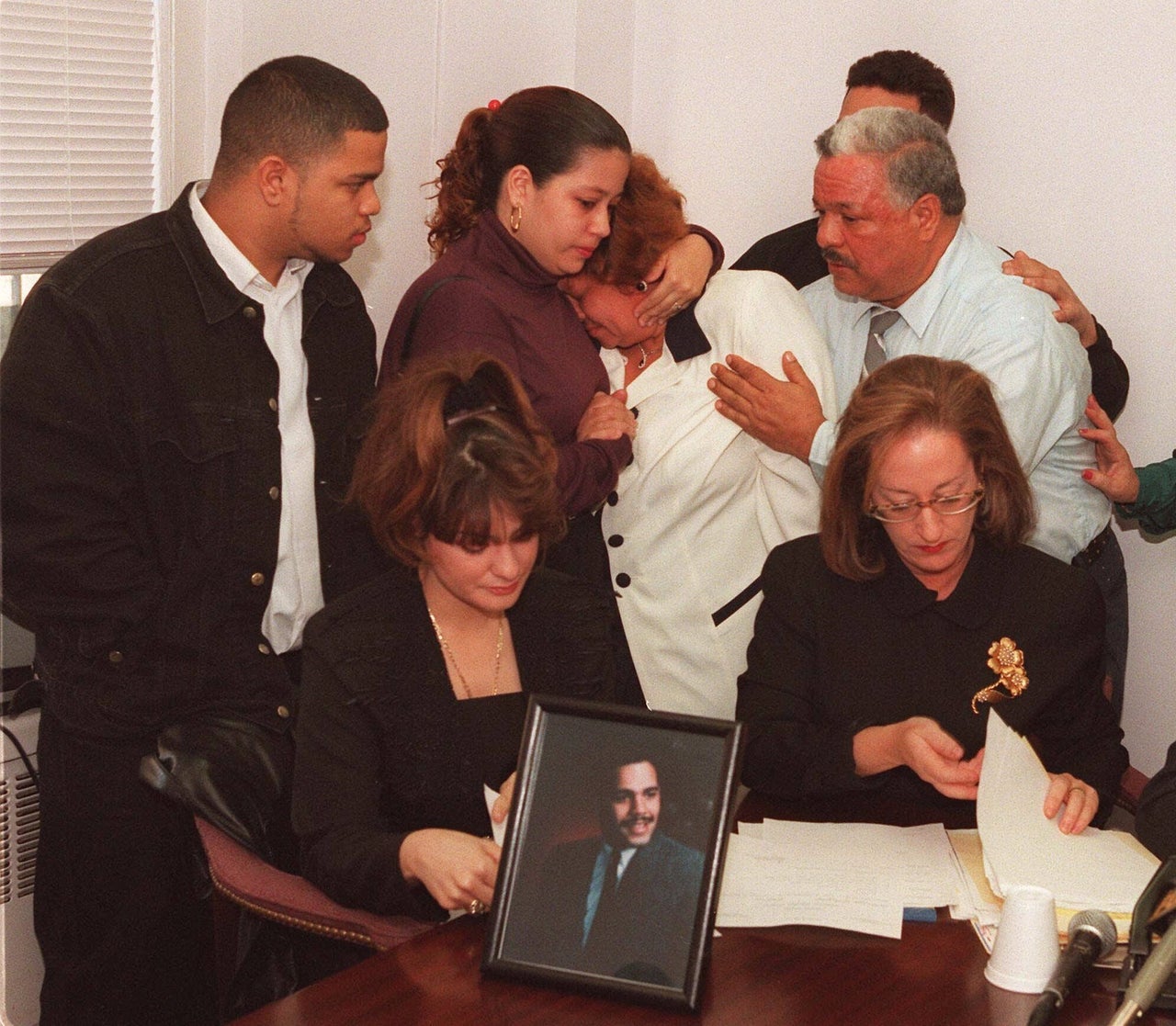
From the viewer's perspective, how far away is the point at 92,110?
2.91 m

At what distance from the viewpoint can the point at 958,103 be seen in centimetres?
365

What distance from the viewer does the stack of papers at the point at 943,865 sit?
176 centimetres

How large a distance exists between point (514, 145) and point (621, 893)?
1510 millimetres

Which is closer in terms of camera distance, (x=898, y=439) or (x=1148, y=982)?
(x=1148, y=982)

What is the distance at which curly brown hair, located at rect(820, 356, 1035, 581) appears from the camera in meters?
2.24

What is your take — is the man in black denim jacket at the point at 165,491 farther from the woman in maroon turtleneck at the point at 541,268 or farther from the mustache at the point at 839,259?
the mustache at the point at 839,259

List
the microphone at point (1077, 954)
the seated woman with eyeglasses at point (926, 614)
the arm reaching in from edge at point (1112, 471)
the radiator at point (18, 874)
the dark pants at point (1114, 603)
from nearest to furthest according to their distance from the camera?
the microphone at point (1077, 954) → the seated woman with eyeglasses at point (926, 614) → the arm reaching in from edge at point (1112, 471) → the radiator at point (18, 874) → the dark pants at point (1114, 603)

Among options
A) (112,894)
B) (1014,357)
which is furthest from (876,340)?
(112,894)

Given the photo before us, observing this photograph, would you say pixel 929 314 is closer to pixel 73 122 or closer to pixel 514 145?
pixel 514 145

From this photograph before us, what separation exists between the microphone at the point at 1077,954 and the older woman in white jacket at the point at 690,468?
1180 mm

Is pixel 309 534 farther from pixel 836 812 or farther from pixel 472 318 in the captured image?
pixel 836 812

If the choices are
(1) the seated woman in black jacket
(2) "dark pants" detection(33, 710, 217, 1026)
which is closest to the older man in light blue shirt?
(1) the seated woman in black jacket

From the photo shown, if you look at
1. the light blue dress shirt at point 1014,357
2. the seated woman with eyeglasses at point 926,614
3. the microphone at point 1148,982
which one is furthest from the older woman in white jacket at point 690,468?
the microphone at point 1148,982

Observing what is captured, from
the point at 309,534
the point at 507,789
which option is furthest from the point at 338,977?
the point at 309,534
